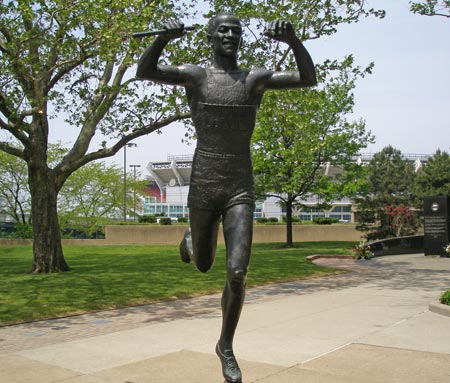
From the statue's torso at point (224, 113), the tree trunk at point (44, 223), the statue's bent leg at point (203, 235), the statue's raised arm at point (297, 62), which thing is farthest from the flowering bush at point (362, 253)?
the statue's torso at point (224, 113)

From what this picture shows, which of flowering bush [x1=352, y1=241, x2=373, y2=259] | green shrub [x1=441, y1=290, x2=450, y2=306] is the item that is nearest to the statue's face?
green shrub [x1=441, y1=290, x2=450, y2=306]

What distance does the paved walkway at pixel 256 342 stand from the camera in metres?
5.44

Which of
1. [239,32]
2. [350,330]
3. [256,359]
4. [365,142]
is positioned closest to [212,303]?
[350,330]

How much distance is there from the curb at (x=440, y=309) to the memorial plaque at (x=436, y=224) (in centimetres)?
1468

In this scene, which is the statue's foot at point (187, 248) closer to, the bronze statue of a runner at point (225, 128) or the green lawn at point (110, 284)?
the bronze statue of a runner at point (225, 128)

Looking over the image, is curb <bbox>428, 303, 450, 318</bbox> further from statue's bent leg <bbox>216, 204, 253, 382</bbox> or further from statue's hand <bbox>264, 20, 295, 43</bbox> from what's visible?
statue's hand <bbox>264, 20, 295, 43</bbox>

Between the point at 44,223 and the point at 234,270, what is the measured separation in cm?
1265

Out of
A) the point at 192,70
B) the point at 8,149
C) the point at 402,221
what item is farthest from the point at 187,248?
the point at 402,221

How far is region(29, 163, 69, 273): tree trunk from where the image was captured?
610 inches

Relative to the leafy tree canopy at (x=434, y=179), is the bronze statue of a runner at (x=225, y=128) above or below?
below

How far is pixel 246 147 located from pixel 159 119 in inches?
470

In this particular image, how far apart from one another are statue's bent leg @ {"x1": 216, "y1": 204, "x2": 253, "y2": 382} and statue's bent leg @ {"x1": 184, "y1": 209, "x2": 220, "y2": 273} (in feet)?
0.48

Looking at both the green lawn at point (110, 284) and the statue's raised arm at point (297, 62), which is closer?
the statue's raised arm at point (297, 62)

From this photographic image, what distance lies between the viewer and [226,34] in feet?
14.2
